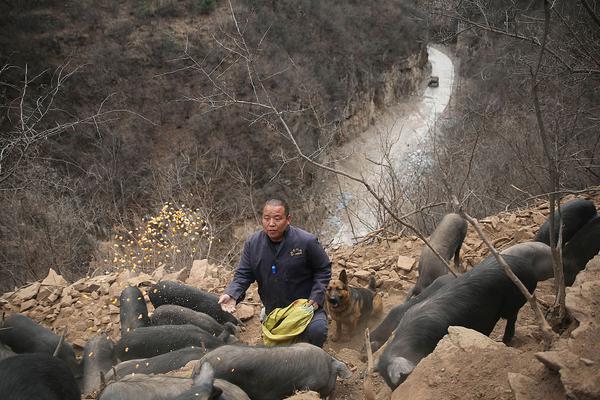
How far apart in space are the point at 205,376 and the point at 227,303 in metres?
1.36

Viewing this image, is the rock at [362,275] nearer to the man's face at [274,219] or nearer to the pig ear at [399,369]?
the man's face at [274,219]

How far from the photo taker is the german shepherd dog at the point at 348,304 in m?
6.27

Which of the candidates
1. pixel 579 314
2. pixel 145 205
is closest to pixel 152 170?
pixel 145 205

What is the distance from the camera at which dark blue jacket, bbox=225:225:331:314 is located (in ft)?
16.7

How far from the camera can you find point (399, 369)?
165 inches

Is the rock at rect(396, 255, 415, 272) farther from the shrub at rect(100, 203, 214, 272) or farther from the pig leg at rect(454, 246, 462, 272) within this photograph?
the shrub at rect(100, 203, 214, 272)

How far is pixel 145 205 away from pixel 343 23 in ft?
60.3

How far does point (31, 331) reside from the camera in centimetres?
612

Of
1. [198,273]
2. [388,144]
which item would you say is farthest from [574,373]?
[388,144]

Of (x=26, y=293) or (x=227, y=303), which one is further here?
(x=26, y=293)

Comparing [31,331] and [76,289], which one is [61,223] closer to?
[76,289]

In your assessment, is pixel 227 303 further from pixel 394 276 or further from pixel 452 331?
pixel 394 276

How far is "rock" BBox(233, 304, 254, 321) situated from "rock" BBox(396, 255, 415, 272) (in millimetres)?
2481

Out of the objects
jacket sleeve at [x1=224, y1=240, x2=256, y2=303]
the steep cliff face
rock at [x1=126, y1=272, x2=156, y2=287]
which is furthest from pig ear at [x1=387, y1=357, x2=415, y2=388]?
the steep cliff face
